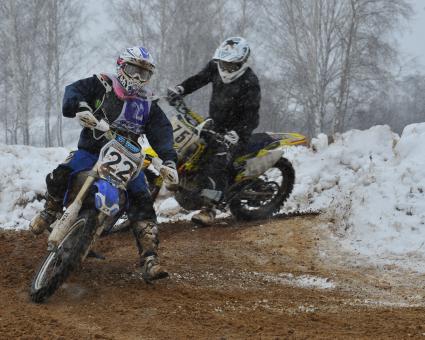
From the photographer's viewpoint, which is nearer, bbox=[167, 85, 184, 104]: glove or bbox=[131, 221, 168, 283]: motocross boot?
bbox=[131, 221, 168, 283]: motocross boot

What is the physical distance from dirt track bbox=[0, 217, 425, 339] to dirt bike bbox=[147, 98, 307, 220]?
0.67m

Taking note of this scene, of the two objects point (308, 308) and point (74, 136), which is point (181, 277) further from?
point (74, 136)

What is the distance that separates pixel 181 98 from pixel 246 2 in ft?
83.1

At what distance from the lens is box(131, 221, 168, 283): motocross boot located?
17.0 ft

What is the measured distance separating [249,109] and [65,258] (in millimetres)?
4119

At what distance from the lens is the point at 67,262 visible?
455 cm

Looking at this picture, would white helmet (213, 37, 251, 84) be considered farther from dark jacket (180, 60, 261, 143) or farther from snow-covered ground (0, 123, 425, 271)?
snow-covered ground (0, 123, 425, 271)

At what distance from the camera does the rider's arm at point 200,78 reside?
8.32 metres

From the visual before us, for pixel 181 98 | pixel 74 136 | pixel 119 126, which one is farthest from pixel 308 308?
pixel 74 136

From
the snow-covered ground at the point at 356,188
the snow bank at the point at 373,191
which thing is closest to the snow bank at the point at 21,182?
the snow-covered ground at the point at 356,188

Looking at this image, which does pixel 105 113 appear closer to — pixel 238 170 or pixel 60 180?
pixel 60 180

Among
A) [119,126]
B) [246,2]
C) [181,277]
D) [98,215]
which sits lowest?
[181,277]

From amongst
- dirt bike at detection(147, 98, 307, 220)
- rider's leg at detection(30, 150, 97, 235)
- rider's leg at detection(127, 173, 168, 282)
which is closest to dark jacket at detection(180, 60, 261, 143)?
dirt bike at detection(147, 98, 307, 220)

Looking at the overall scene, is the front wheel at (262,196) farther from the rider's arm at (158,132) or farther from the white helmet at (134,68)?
the white helmet at (134,68)
